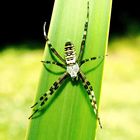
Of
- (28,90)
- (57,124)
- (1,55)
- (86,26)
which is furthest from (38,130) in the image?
(1,55)

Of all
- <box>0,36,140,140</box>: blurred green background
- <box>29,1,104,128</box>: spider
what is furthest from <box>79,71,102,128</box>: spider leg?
<box>0,36,140,140</box>: blurred green background

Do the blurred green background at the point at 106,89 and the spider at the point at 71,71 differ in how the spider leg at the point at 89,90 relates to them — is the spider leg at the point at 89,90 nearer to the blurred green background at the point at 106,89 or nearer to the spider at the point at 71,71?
the spider at the point at 71,71

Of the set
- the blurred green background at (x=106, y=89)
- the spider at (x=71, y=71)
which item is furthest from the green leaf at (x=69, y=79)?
the blurred green background at (x=106, y=89)

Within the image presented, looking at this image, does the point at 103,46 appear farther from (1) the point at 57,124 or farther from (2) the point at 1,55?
(2) the point at 1,55

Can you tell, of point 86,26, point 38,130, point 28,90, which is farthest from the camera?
point 28,90

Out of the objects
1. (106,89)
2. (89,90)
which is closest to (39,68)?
(106,89)

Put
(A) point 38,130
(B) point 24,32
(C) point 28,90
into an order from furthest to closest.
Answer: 1. (B) point 24,32
2. (C) point 28,90
3. (A) point 38,130

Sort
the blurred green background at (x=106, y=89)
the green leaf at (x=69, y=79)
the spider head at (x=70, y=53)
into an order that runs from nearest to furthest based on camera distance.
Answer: the green leaf at (x=69, y=79), the spider head at (x=70, y=53), the blurred green background at (x=106, y=89)
